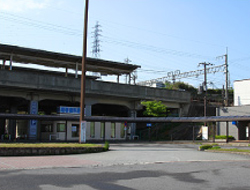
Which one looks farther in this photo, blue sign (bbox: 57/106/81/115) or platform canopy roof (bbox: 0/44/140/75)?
platform canopy roof (bbox: 0/44/140/75)

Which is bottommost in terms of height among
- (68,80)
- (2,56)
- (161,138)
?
(161,138)

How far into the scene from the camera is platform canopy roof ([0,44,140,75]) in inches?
1524

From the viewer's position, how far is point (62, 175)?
9.80 meters

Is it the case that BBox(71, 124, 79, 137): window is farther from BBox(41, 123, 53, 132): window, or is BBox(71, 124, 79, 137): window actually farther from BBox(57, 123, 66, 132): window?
BBox(41, 123, 53, 132): window

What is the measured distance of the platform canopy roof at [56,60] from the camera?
38719mm

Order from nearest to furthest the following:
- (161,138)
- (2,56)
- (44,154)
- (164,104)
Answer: (44,154) < (2,56) < (161,138) < (164,104)

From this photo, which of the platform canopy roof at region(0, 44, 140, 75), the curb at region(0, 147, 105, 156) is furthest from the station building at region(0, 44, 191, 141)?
the curb at region(0, 147, 105, 156)

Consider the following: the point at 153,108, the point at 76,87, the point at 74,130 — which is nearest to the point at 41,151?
the point at 74,130

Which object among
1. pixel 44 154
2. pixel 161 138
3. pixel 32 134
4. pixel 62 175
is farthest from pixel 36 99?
pixel 62 175

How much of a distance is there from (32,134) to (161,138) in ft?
61.5

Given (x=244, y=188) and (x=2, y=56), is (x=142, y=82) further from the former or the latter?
(x=244, y=188)

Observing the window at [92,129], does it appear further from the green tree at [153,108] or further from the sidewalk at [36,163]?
the sidewalk at [36,163]

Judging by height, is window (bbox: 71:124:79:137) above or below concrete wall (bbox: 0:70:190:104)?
below

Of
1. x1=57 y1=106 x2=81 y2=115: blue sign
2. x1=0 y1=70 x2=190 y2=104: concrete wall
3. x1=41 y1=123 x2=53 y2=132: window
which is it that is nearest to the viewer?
x1=0 y1=70 x2=190 y2=104: concrete wall
